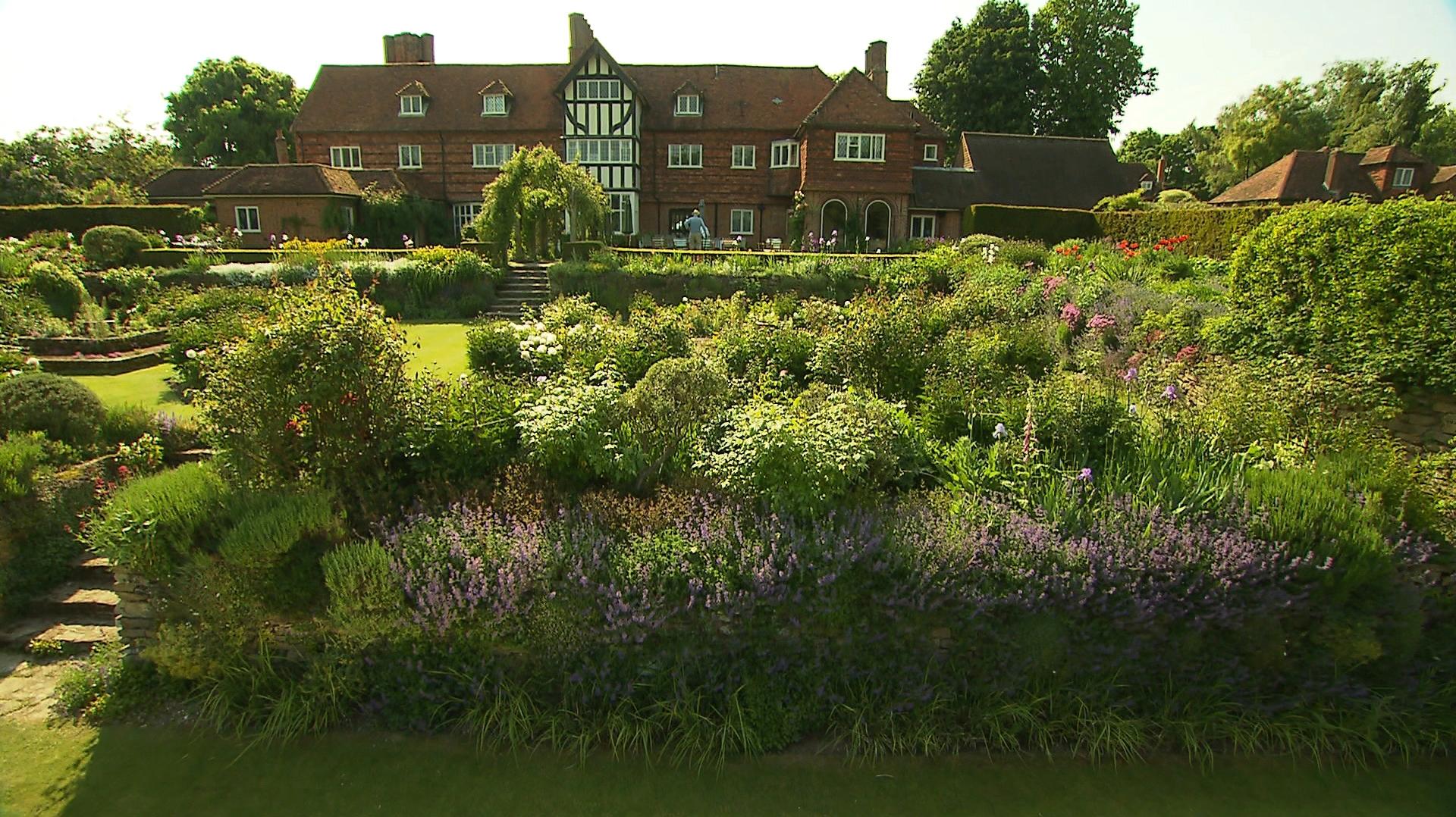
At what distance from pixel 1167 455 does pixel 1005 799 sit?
280 cm

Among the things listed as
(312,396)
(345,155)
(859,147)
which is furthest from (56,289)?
(859,147)

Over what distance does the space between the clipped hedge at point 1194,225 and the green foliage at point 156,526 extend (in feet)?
59.1

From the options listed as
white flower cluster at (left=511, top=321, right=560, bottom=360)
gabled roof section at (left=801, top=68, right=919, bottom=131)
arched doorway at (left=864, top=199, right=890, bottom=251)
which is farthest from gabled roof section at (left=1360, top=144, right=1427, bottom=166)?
white flower cluster at (left=511, top=321, right=560, bottom=360)

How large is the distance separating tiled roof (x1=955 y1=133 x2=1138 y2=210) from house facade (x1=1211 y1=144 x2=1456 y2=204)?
555cm

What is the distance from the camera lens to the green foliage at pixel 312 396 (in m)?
4.94

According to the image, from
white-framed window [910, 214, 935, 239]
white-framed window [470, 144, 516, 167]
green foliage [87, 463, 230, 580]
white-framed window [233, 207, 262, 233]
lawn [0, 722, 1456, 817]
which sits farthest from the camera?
white-framed window [470, 144, 516, 167]

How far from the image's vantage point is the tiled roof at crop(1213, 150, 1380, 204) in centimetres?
3234

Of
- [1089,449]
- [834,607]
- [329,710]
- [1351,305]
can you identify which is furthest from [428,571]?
[1351,305]

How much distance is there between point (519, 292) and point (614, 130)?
1582 cm

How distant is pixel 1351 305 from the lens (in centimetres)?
654

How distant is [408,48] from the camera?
35.3 meters

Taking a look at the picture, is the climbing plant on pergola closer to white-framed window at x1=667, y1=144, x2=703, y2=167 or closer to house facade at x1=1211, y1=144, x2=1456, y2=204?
white-framed window at x1=667, y1=144, x2=703, y2=167

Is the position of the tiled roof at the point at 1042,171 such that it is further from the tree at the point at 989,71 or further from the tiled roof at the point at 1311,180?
the tree at the point at 989,71

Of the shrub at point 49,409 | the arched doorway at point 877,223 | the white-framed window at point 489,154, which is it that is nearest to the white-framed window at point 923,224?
the arched doorway at point 877,223
